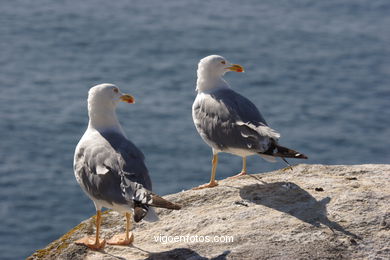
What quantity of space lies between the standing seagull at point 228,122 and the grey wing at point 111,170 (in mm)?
1620

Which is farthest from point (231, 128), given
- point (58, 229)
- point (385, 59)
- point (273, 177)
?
point (385, 59)

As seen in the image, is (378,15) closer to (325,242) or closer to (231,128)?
(231,128)

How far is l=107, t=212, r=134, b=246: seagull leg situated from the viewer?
7.55 m

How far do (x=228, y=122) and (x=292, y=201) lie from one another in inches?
65.6

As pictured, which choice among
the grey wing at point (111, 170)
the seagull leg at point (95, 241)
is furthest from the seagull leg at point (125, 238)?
the grey wing at point (111, 170)

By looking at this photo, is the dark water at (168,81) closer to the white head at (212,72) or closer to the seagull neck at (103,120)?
the white head at (212,72)

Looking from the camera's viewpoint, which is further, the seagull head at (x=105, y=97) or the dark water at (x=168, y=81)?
the dark water at (x=168, y=81)

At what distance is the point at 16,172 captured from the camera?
67.2 feet

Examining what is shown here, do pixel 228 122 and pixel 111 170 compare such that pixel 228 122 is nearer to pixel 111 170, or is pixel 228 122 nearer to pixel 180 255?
pixel 111 170

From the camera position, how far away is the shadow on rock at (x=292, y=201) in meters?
7.48

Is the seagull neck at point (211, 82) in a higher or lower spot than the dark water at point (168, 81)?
higher

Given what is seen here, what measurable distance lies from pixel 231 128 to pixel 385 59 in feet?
59.8

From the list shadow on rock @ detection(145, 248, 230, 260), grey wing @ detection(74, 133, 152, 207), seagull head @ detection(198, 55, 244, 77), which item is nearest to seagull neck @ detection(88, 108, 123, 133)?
grey wing @ detection(74, 133, 152, 207)

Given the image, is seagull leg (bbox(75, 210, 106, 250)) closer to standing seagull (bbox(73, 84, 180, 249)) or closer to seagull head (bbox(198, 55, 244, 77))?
standing seagull (bbox(73, 84, 180, 249))
